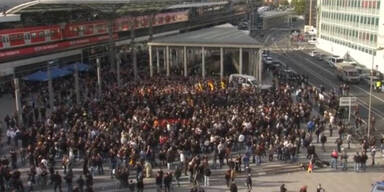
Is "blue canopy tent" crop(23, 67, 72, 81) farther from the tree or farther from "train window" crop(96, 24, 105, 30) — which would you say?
the tree

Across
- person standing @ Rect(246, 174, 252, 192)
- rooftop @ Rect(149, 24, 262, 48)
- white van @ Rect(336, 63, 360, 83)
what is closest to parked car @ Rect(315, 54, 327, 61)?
white van @ Rect(336, 63, 360, 83)

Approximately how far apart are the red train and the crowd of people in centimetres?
866

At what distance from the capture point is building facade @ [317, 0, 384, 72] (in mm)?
54594

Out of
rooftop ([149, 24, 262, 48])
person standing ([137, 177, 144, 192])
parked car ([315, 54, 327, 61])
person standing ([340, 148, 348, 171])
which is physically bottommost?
parked car ([315, 54, 327, 61])

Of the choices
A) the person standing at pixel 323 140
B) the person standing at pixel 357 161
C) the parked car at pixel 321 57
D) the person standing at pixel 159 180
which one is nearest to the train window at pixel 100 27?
the parked car at pixel 321 57

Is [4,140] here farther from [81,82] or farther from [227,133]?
[81,82]

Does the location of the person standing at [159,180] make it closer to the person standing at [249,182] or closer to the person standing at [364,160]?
the person standing at [249,182]

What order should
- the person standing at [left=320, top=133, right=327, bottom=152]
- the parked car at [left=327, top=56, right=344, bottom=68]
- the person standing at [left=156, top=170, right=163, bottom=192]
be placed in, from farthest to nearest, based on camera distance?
1. the parked car at [left=327, top=56, right=344, bottom=68]
2. the person standing at [left=320, top=133, right=327, bottom=152]
3. the person standing at [left=156, top=170, right=163, bottom=192]

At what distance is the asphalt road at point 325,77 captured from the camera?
125ft

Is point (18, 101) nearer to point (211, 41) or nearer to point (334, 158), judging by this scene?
point (334, 158)

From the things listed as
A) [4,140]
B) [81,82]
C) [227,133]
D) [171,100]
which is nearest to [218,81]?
[171,100]

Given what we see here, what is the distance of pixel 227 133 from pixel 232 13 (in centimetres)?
9083

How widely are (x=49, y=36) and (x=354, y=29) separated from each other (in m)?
38.7

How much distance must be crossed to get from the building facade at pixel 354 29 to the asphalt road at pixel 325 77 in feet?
13.3
